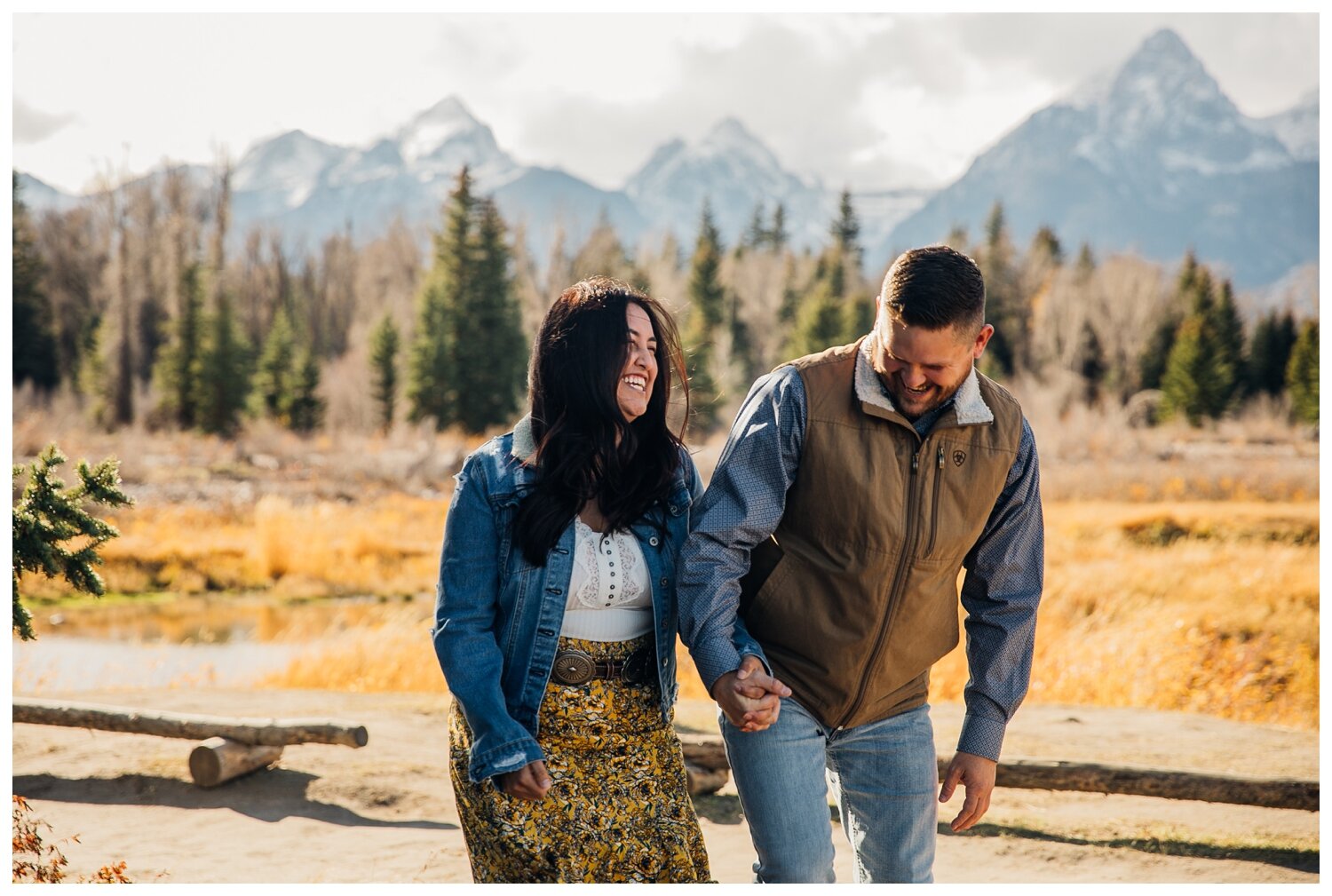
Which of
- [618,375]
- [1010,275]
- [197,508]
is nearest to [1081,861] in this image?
[618,375]

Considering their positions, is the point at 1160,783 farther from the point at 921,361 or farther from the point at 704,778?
the point at 921,361

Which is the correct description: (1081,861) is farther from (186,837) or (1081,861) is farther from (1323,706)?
(186,837)

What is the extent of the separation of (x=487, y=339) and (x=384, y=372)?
17.9 ft

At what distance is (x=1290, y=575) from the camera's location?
50.5 ft

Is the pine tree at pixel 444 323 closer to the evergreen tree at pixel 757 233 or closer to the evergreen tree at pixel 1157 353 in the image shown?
the evergreen tree at pixel 1157 353

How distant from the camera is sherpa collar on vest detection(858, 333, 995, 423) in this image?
310 centimetres

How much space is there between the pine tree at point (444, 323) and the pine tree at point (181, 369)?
7895mm

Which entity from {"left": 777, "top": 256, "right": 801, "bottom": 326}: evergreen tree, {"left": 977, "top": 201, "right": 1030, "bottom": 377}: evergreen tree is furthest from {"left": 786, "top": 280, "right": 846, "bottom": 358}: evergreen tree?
{"left": 777, "top": 256, "right": 801, "bottom": 326}: evergreen tree

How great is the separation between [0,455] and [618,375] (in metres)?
2.86

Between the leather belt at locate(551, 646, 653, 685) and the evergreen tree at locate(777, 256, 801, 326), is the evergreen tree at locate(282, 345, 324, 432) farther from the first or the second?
the leather belt at locate(551, 646, 653, 685)

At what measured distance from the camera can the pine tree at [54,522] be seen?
4715 mm

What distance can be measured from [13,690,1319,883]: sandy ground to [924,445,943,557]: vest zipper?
2.91m

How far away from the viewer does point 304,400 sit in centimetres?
4181

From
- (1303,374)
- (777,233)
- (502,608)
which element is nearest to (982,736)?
(502,608)
